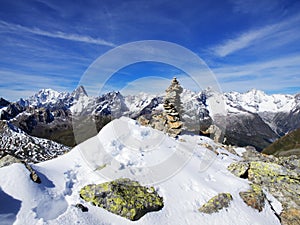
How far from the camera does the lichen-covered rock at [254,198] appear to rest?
1680 centimetres

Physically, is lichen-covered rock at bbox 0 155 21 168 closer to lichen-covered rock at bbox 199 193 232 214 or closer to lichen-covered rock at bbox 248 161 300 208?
lichen-covered rock at bbox 199 193 232 214

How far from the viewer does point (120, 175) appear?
52.6ft

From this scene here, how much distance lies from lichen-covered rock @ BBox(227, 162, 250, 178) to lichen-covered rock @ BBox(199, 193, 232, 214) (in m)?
Answer: 5.83

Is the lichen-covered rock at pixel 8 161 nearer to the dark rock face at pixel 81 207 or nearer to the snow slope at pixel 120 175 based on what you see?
the snow slope at pixel 120 175

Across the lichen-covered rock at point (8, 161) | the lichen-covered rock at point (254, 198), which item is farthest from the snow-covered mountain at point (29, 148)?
the lichen-covered rock at point (254, 198)

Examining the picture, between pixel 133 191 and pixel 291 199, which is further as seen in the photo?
pixel 291 199

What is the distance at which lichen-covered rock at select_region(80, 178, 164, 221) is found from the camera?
12.8 meters

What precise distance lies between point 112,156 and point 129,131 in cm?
485

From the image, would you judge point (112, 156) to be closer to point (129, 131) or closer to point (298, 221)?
point (129, 131)

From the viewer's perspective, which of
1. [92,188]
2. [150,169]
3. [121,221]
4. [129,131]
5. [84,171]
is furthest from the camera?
[129,131]

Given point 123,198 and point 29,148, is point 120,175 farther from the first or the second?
point 29,148

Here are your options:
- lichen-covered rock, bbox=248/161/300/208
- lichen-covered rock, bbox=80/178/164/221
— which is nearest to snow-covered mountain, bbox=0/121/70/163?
lichen-covered rock, bbox=248/161/300/208

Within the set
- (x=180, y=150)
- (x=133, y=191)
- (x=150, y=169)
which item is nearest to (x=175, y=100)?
(x=180, y=150)

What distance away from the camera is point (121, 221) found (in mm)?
12281
